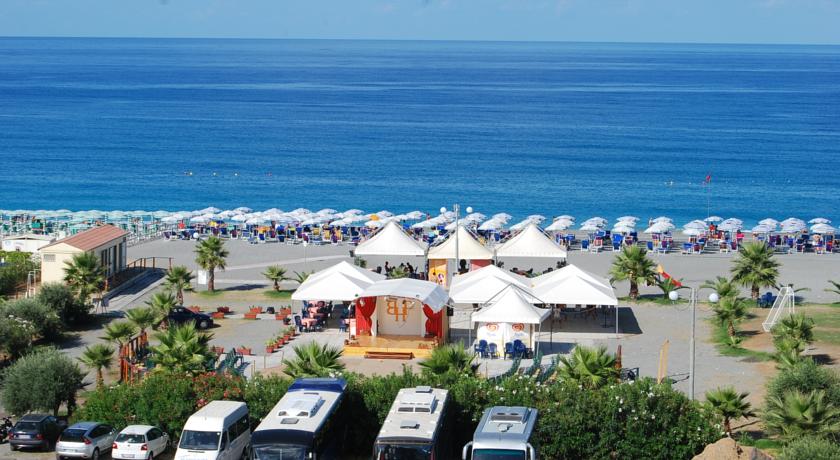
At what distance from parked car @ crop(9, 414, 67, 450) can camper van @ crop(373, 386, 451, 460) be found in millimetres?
7091

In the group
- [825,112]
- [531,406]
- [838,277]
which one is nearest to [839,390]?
[531,406]

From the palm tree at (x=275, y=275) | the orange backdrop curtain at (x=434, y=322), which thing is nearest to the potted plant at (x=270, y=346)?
the orange backdrop curtain at (x=434, y=322)

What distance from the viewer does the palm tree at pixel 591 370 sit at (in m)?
23.0

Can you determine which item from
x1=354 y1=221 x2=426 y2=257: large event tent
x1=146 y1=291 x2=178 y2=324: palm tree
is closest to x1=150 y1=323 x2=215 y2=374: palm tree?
x1=146 y1=291 x2=178 y2=324: palm tree

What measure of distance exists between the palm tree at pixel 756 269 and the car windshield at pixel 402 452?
813 inches

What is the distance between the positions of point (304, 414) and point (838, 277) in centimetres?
2880

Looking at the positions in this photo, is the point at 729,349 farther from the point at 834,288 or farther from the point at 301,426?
the point at 301,426

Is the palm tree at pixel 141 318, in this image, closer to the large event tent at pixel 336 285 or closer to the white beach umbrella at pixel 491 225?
the large event tent at pixel 336 285

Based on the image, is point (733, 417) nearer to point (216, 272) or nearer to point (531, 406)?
point (531, 406)

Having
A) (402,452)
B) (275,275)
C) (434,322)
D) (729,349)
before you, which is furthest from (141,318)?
(729,349)

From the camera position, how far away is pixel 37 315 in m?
31.3

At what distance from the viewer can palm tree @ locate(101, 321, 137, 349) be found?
1122 inches

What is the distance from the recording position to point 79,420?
74.2ft

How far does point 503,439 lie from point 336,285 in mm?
15292
